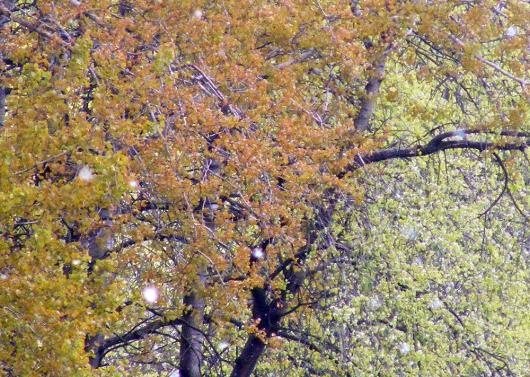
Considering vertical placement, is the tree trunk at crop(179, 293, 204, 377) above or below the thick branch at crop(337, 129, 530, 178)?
below

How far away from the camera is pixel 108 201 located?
659 cm

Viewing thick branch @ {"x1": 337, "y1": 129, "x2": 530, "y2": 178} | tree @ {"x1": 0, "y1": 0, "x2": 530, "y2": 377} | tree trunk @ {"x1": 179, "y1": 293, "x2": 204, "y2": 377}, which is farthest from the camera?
tree trunk @ {"x1": 179, "y1": 293, "x2": 204, "y2": 377}

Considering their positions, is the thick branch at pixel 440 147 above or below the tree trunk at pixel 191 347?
above

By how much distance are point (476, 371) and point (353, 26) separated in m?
3.66

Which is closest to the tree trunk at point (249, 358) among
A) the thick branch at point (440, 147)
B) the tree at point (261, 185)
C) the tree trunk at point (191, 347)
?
the tree at point (261, 185)

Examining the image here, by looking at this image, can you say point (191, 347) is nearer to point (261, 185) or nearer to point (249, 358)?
point (249, 358)

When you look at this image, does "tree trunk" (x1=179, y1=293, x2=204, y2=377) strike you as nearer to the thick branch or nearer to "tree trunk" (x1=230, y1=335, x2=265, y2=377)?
"tree trunk" (x1=230, y1=335, x2=265, y2=377)

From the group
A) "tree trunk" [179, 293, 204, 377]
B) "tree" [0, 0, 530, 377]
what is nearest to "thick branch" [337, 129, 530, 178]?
"tree" [0, 0, 530, 377]

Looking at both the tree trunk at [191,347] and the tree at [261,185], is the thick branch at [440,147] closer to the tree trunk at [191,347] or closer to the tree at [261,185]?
the tree at [261,185]

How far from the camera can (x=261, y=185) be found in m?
7.97

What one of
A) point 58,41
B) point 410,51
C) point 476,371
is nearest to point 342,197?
point 410,51

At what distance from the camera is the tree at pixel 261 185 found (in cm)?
646

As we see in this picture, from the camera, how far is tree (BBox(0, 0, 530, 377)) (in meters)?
6.46

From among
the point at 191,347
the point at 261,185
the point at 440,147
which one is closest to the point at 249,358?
the point at 191,347
